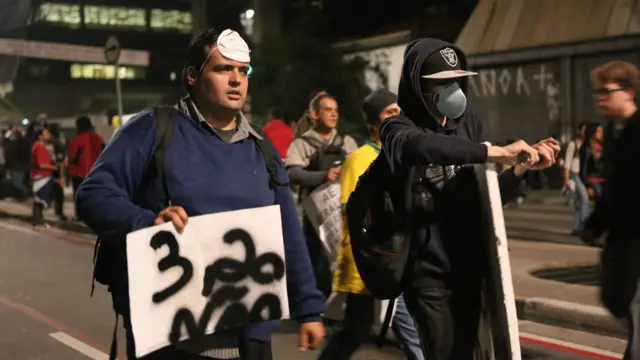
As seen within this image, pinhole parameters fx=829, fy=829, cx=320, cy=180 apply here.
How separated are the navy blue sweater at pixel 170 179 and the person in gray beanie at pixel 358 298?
5.16 ft

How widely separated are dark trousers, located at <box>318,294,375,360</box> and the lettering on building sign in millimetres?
15655

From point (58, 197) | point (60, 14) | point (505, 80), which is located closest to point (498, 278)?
point (58, 197)

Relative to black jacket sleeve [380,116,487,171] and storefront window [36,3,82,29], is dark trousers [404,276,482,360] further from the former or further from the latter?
storefront window [36,3,82,29]

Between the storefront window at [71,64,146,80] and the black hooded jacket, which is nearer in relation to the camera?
the black hooded jacket

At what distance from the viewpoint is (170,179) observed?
2594 mm

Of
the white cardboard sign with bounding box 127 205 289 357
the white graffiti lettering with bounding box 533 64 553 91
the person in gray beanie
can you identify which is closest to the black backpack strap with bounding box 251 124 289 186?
the white cardboard sign with bounding box 127 205 289 357

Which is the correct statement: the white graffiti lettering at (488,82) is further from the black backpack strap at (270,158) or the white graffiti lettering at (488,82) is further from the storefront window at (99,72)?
the storefront window at (99,72)

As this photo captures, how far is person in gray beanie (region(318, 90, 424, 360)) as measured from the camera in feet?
14.0

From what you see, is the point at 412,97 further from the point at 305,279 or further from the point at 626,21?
the point at 626,21

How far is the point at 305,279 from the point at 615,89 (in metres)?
2.05

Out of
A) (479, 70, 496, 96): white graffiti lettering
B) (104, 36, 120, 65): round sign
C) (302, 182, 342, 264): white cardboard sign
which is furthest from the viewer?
(479, 70, 496, 96): white graffiti lettering

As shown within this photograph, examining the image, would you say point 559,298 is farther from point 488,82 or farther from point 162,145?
point 488,82

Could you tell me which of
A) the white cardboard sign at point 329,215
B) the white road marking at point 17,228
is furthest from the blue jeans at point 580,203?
the white road marking at point 17,228

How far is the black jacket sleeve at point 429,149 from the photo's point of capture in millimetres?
2752
